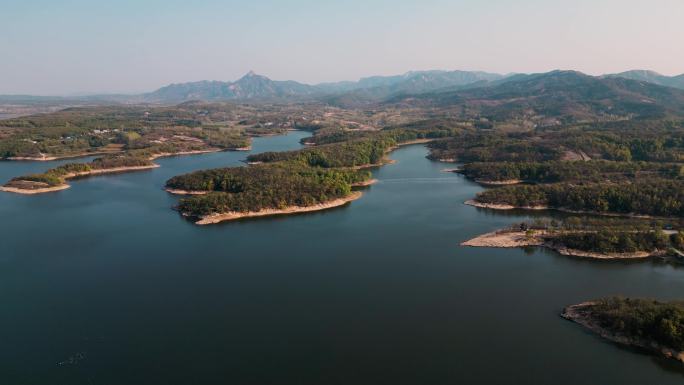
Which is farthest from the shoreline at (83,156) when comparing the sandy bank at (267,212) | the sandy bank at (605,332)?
the sandy bank at (605,332)

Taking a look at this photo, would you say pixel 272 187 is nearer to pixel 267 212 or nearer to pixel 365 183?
pixel 267 212

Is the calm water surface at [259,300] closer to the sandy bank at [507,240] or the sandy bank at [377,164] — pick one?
the sandy bank at [507,240]

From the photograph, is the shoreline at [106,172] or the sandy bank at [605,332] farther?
the shoreline at [106,172]

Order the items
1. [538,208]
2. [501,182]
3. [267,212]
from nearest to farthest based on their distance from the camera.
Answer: [267,212] → [538,208] → [501,182]

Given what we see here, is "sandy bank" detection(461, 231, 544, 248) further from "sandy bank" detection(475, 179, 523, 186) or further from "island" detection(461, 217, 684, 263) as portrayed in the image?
"sandy bank" detection(475, 179, 523, 186)

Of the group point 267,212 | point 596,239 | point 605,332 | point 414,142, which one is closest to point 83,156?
point 267,212
